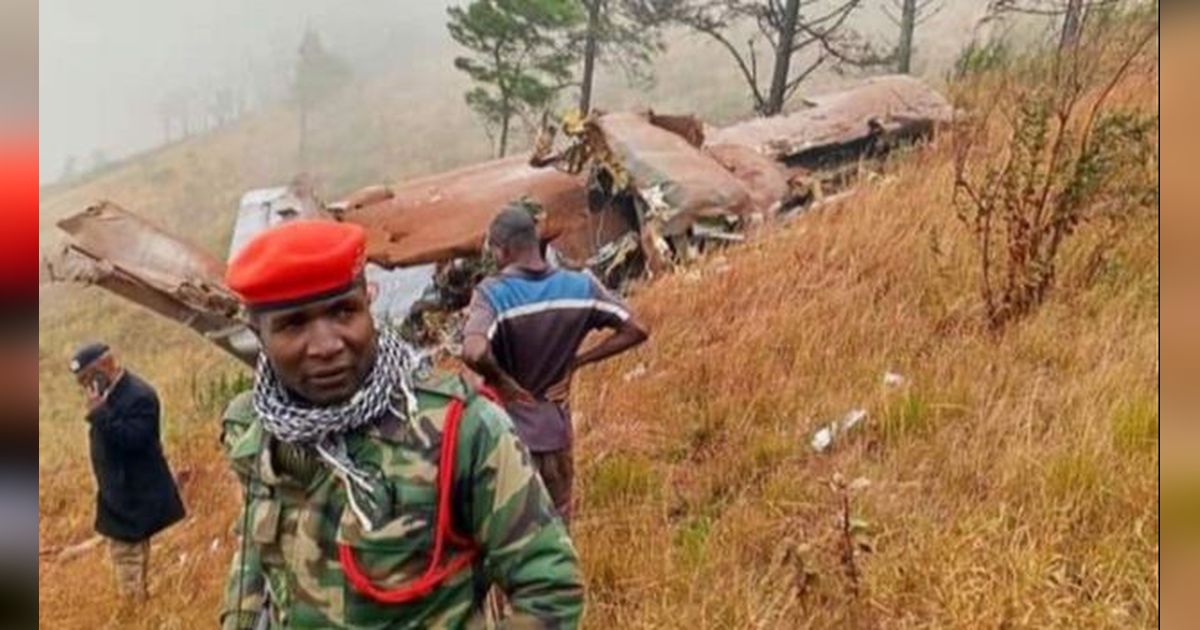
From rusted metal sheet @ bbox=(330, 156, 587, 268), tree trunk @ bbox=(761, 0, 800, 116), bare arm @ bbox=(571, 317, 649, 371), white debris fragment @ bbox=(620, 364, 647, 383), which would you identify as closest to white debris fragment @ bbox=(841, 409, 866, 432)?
white debris fragment @ bbox=(620, 364, 647, 383)

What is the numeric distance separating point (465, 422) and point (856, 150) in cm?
631

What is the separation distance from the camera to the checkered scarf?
1483 mm

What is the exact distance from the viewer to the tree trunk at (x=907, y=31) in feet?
25.1

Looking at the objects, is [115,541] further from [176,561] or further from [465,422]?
[465,422]

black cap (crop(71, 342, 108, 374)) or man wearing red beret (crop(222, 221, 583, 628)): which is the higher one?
man wearing red beret (crop(222, 221, 583, 628))

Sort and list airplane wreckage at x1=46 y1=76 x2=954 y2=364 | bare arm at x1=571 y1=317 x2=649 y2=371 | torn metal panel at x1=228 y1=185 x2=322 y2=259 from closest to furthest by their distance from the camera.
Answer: bare arm at x1=571 y1=317 x2=649 y2=371, airplane wreckage at x1=46 y1=76 x2=954 y2=364, torn metal panel at x1=228 y1=185 x2=322 y2=259

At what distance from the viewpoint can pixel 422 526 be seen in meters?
1.49

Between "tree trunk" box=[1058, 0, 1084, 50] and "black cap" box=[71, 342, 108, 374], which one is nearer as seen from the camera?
"black cap" box=[71, 342, 108, 374]

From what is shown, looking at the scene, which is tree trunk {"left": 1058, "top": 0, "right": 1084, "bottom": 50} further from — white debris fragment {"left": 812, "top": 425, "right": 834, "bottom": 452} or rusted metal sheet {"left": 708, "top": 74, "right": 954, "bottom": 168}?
white debris fragment {"left": 812, "top": 425, "right": 834, "bottom": 452}

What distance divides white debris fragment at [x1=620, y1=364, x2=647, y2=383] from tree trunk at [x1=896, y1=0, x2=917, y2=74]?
355 cm

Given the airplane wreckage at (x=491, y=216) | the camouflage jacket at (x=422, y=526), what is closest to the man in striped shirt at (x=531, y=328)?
the camouflage jacket at (x=422, y=526)

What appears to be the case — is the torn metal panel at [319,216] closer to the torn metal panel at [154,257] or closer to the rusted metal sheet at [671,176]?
the torn metal panel at [154,257]

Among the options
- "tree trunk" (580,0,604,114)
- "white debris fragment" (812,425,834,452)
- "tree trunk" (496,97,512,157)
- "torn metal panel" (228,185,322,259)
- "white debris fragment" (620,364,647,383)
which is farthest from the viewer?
"tree trunk" (496,97,512,157)

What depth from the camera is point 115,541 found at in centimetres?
423
